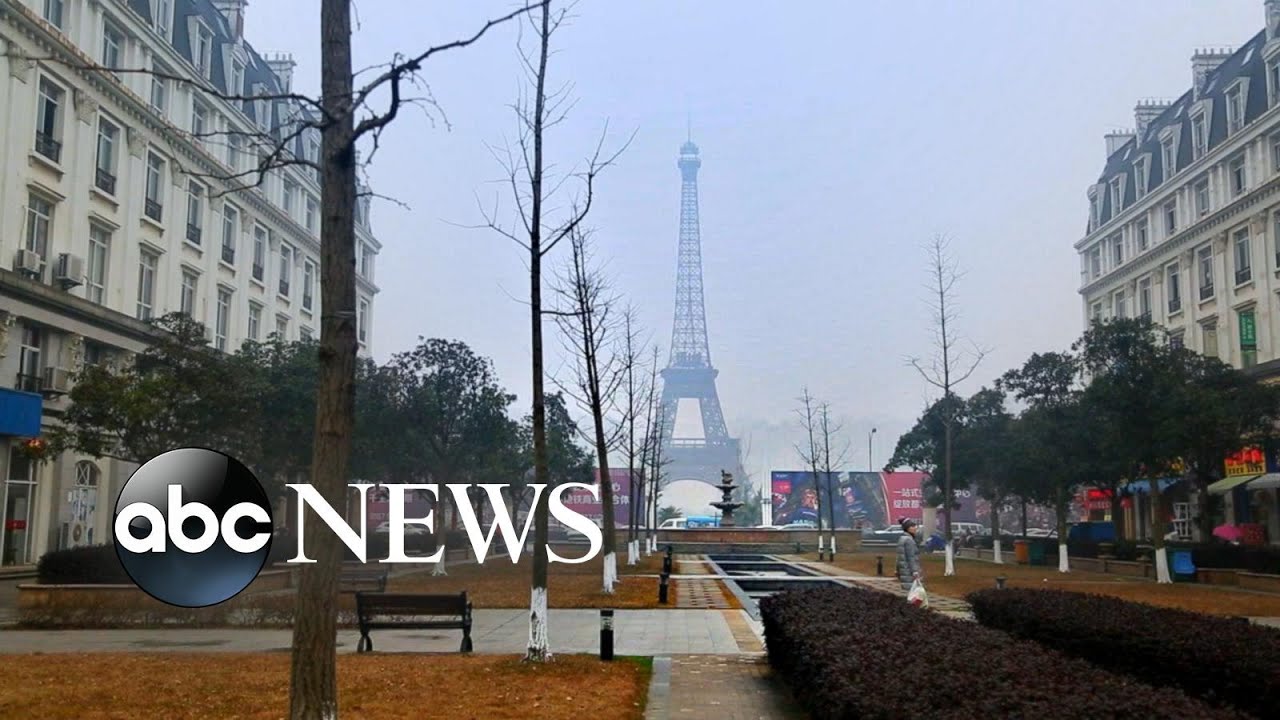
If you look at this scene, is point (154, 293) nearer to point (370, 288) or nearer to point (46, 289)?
point (46, 289)

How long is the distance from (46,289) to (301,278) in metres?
24.3

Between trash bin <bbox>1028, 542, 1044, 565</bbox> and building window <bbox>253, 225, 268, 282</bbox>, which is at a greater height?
building window <bbox>253, 225, 268, 282</bbox>

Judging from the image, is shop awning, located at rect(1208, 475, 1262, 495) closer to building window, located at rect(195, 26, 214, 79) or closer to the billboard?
the billboard

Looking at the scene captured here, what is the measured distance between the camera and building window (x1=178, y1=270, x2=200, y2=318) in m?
40.2

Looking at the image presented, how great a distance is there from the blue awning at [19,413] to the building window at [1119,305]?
44744 millimetres

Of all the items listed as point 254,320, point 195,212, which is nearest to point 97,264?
point 195,212

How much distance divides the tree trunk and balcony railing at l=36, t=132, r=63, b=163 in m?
27.8

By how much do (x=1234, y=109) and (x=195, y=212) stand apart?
3863cm

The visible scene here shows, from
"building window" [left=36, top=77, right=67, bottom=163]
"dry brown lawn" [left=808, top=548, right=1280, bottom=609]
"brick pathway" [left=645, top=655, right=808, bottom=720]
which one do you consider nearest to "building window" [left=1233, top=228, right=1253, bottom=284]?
"dry brown lawn" [left=808, top=548, right=1280, bottom=609]

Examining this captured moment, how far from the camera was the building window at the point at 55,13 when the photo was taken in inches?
1209

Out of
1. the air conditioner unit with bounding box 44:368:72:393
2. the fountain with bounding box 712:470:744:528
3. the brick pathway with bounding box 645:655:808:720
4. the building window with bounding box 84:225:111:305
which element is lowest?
the brick pathway with bounding box 645:655:808:720

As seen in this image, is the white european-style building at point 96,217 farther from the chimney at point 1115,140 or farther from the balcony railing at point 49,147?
the chimney at point 1115,140

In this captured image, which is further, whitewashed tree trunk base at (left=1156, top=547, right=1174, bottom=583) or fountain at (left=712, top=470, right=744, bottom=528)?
fountain at (left=712, top=470, right=744, bottom=528)

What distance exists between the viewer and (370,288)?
209ft
